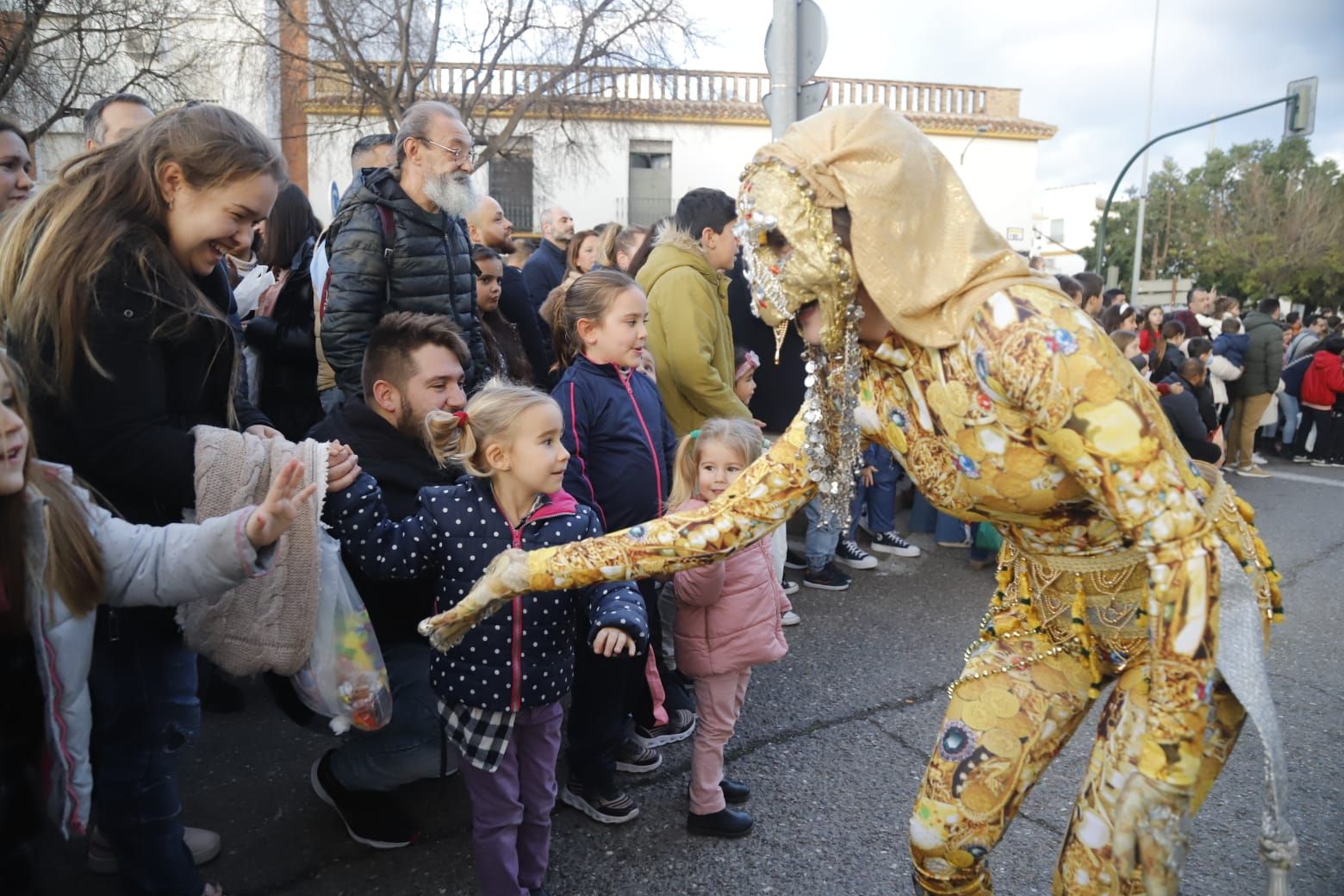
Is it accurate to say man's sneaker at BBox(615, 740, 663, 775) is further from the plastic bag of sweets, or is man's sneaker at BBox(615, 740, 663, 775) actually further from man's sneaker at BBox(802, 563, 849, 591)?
man's sneaker at BBox(802, 563, 849, 591)

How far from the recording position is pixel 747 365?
16.8 ft

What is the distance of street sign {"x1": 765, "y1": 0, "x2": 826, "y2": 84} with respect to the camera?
509cm

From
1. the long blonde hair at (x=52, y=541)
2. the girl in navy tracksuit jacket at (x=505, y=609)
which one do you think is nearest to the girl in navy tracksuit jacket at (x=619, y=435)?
the girl in navy tracksuit jacket at (x=505, y=609)

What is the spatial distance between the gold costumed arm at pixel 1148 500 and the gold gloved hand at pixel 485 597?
43.6 inches

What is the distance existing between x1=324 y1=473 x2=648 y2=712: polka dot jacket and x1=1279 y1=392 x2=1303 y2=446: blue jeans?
1217 centimetres

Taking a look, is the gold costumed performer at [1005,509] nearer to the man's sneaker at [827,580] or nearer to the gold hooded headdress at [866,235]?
the gold hooded headdress at [866,235]

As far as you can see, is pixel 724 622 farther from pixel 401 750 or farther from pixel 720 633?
pixel 401 750

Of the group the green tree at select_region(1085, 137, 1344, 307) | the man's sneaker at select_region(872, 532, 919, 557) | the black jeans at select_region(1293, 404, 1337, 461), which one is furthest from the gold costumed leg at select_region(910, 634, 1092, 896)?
the green tree at select_region(1085, 137, 1344, 307)

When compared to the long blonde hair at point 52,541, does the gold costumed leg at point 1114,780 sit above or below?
below

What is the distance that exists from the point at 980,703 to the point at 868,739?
1.88 metres

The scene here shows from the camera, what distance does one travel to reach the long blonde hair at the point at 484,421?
260 cm

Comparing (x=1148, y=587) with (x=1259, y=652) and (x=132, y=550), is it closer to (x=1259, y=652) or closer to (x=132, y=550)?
(x=1259, y=652)

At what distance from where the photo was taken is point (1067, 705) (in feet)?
6.42

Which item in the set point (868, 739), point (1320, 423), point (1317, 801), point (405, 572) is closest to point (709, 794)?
point (868, 739)
